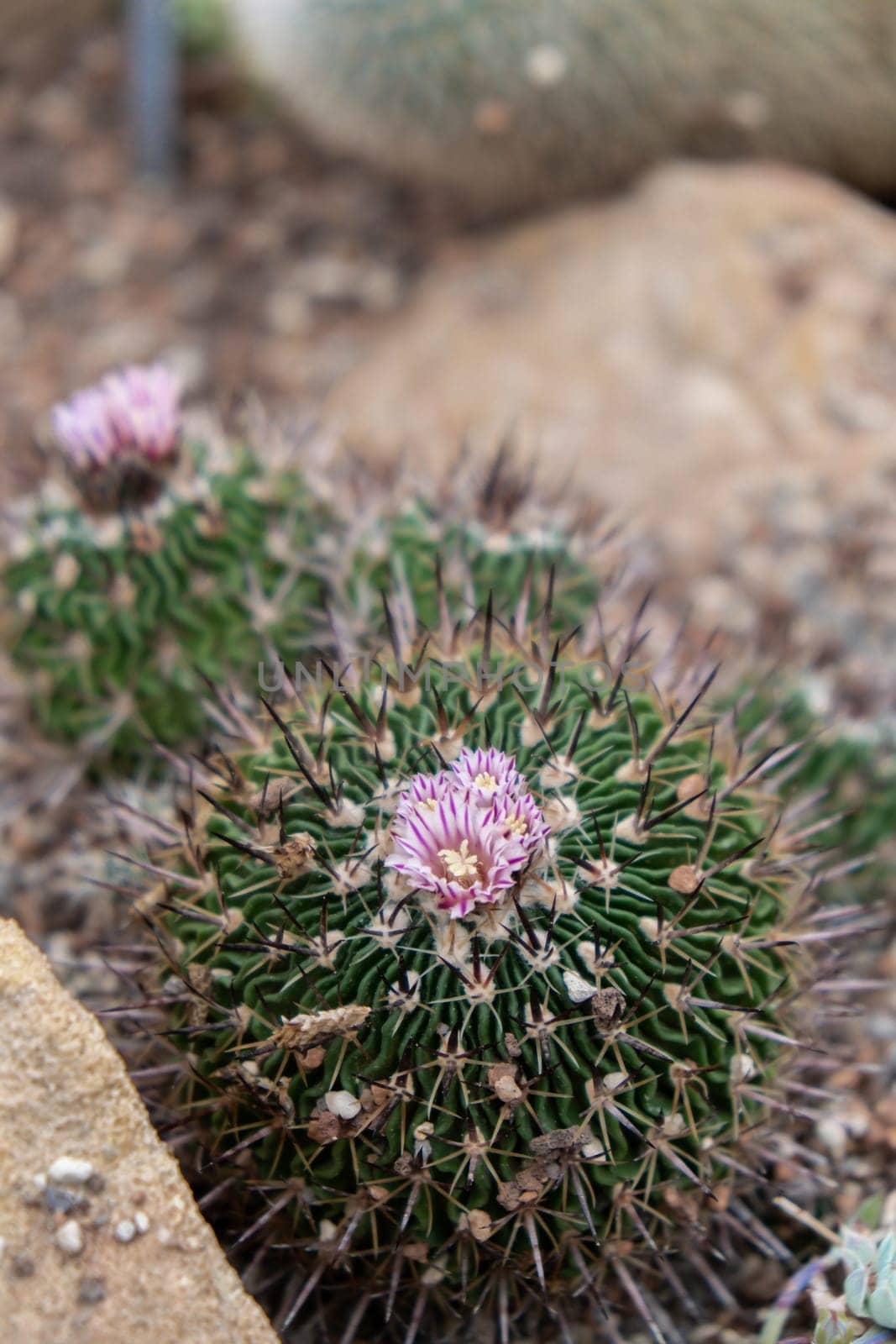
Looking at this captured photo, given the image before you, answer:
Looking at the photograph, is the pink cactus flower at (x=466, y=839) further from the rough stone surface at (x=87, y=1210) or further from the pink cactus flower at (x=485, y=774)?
the rough stone surface at (x=87, y=1210)

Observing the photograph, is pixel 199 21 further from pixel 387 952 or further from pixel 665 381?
pixel 387 952

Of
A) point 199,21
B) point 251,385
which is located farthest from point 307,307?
point 199,21

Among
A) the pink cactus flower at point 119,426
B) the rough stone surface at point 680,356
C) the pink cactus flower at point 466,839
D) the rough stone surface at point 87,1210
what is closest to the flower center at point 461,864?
the pink cactus flower at point 466,839

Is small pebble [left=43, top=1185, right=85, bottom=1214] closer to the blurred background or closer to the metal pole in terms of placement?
the blurred background

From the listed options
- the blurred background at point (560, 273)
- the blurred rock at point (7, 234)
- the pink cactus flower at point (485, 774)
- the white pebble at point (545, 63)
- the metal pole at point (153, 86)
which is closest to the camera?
the pink cactus flower at point (485, 774)

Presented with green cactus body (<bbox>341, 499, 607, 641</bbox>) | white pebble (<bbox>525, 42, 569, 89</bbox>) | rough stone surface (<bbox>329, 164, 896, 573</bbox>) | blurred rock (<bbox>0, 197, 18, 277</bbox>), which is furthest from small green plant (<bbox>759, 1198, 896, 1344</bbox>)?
blurred rock (<bbox>0, 197, 18, 277</bbox>)

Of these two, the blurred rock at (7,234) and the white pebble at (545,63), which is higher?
the white pebble at (545,63)

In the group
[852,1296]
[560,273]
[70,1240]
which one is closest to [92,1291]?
[70,1240]
